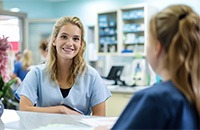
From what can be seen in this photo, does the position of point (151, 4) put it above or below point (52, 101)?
above

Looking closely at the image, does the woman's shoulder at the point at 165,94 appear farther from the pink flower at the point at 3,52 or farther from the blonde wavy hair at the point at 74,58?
the blonde wavy hair at the point at 74,58

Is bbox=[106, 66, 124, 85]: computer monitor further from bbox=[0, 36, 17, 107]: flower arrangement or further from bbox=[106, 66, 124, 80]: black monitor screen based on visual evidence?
bbox=[0, 36, 17, 107]: flower arrangement

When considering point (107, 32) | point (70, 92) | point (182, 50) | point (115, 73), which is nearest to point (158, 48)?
point (182, 50)

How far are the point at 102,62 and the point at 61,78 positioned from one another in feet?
10.3

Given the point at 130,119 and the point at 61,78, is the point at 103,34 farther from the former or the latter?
the point at 130,119

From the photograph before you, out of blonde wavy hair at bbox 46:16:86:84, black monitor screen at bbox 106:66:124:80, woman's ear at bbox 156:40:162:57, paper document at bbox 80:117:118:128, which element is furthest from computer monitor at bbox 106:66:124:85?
woman's ear at bbox 156:40:162:57

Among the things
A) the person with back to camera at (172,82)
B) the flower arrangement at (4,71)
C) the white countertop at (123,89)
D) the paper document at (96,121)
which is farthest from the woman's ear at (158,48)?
the white countertop at (123,89)

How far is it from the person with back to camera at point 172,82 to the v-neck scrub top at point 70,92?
39.3 inches

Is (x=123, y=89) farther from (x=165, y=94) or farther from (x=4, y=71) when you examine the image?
(x=165, y=94)

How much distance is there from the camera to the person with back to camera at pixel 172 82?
0.73m

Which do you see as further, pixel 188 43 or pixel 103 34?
pixel 103 34

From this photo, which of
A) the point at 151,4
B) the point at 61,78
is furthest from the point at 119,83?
the point at 61,78

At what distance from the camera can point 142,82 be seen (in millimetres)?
4141

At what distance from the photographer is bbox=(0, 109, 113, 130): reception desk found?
1295mm
